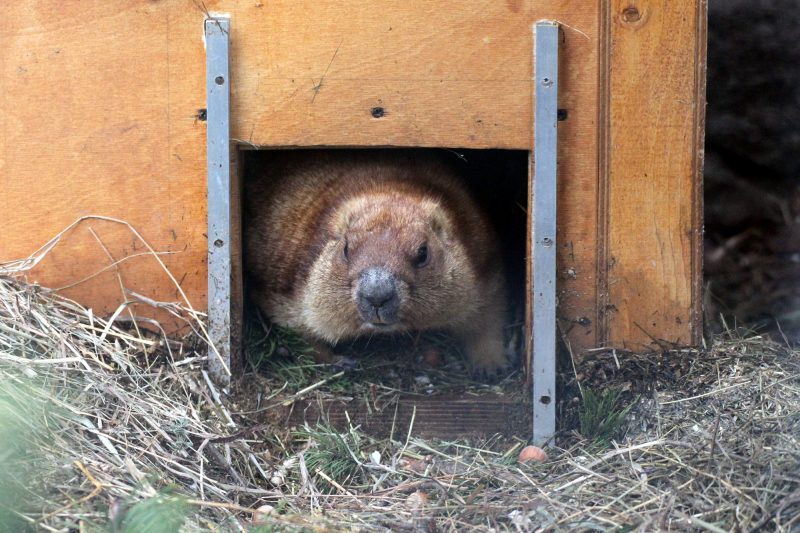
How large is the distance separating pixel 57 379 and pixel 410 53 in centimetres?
246

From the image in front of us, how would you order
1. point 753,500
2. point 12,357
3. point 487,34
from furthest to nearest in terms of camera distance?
point 487,34
point 12,357
point 753,500

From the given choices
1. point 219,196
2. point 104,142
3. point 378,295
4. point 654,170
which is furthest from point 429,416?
point 104,142

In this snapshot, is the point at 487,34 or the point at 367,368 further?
the point at 367,368

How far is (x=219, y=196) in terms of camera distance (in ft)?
17.4

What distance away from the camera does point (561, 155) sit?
5348mm

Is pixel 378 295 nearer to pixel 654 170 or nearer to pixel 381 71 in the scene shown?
pixel 381 71

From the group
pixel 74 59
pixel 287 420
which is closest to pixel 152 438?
pixel 287 420

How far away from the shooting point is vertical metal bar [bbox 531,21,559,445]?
5219 mm

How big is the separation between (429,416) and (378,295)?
0.77 m

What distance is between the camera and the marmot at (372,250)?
561 centimetres

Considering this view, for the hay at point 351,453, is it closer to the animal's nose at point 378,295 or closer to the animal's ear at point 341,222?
the animal's nose at point 378,295

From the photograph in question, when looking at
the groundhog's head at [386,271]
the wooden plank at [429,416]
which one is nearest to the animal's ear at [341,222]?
the groundhog's head at [386,271]

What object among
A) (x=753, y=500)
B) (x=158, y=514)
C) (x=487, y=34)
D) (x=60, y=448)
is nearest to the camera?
(x=158, y=514)

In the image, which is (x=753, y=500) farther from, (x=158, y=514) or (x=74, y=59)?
(x=74, y=59)
